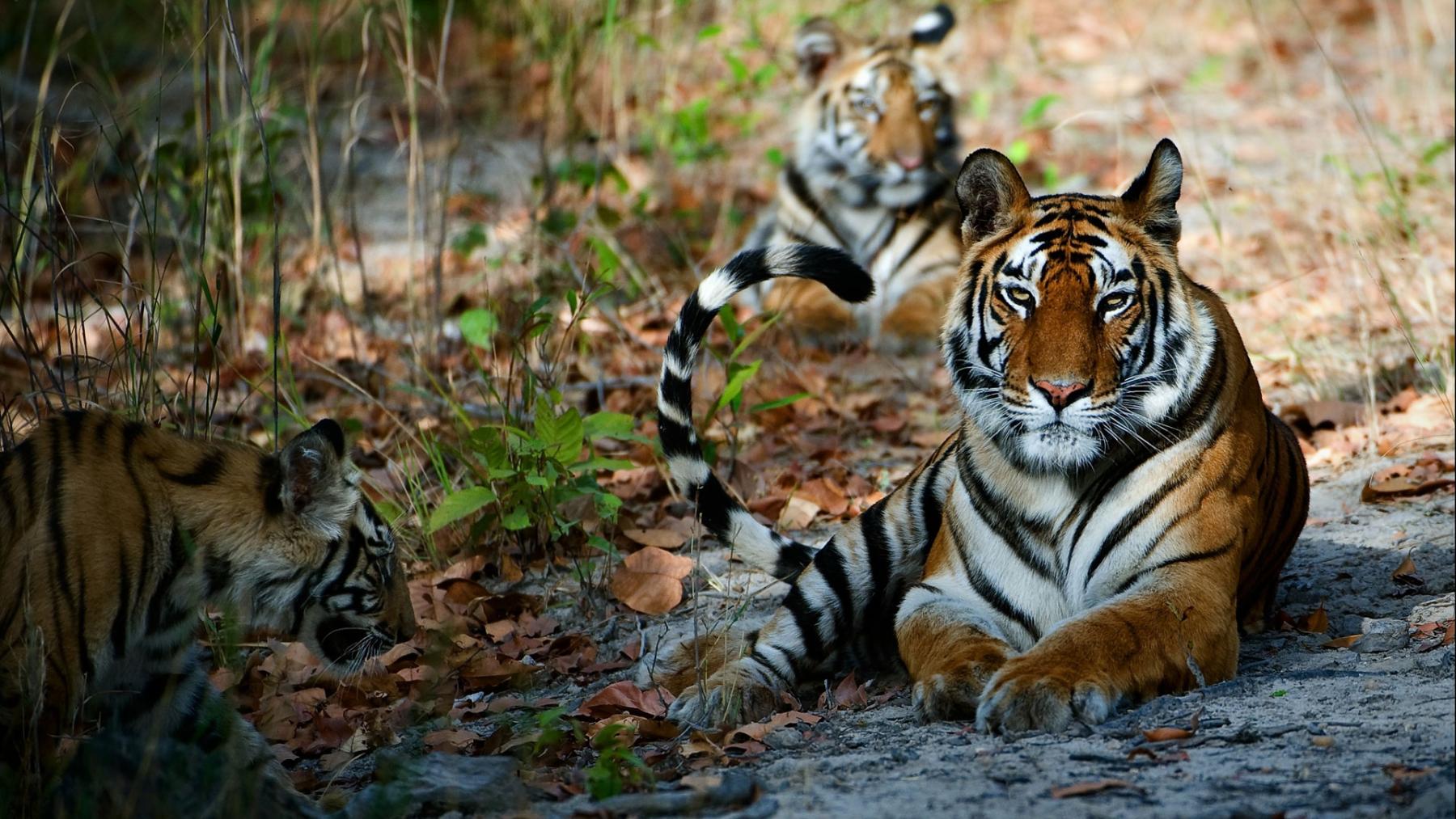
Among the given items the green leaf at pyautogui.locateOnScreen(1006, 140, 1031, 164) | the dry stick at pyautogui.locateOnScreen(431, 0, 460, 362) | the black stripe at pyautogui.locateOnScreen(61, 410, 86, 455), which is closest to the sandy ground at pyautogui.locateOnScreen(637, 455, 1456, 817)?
the black stripe at pyautogui.locateOnScreen(61, 410, 86, 455)

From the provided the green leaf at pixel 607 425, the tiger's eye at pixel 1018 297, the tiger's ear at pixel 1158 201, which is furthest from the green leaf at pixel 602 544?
the tiger's ear at pixel 1158 201

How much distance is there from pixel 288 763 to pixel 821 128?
508 centimetres

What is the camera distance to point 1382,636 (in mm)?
3584

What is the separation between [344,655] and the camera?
12.3 feet

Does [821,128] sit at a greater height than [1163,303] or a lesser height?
greater

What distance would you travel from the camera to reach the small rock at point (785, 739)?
321 cm

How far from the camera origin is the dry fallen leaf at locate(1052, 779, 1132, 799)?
8.46 feet

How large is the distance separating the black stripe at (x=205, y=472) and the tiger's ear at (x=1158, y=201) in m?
2.16

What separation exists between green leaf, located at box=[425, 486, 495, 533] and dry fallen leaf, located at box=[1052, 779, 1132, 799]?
2.08 metres

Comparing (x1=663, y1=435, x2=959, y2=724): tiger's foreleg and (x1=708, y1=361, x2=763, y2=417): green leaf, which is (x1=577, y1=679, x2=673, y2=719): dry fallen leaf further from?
(x1=708, y1=361, x2=763, y2=417): green leaf

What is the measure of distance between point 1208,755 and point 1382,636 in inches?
41.6

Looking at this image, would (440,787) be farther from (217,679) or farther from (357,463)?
(357,463)

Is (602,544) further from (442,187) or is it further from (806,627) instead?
(442,187)

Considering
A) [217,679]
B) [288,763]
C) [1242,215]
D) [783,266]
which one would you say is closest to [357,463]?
[217,679]
